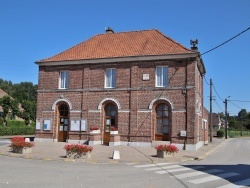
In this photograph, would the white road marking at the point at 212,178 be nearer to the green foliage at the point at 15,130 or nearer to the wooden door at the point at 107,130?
the wooden door at the point at 107,130

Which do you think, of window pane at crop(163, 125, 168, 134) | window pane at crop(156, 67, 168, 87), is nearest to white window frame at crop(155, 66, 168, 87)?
window pane at crop(156, 67, 168, 87)

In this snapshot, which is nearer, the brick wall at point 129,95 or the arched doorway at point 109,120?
the brick wall at point 129,95

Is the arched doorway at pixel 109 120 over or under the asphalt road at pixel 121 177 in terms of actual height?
over

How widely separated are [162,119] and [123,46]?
7.56 metres

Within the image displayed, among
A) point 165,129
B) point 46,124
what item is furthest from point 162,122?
point 46,124

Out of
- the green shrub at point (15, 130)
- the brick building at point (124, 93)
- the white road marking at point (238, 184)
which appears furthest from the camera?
the green shrub at point (15, 130)

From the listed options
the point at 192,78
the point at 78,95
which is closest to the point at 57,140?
the point at 78,95

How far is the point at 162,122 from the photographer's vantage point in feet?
84.8

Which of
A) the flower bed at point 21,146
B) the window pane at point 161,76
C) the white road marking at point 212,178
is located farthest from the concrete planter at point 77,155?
the window pane at point 161,76

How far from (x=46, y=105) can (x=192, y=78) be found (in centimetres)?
1305

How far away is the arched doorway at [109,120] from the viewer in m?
26.9

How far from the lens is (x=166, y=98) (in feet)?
83.4

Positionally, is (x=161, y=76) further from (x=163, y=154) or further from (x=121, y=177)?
(x=121, y=177)

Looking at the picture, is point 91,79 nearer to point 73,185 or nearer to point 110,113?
point 110,113
